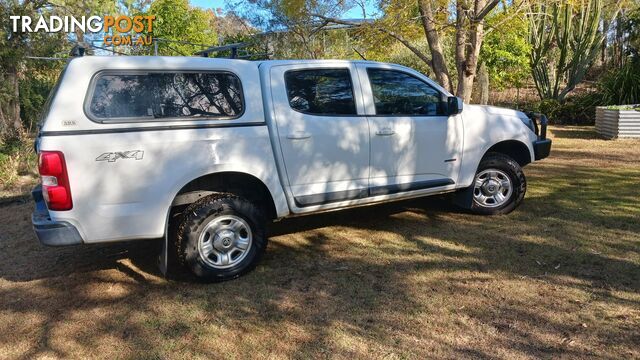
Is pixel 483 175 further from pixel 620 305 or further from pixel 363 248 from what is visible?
pixel 620 305

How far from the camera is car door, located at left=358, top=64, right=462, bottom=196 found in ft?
16.1

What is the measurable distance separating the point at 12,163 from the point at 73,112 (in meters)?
6.36

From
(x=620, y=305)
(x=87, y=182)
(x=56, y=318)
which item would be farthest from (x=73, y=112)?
(x=620, y=305)

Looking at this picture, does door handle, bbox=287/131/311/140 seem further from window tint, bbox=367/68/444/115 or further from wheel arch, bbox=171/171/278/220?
window tint, bbox=367/68/444/115

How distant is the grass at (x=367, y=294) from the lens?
323cm

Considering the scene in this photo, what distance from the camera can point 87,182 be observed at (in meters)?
3.65

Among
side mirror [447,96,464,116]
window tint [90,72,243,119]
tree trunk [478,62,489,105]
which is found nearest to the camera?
window tint [90,72,243,119]

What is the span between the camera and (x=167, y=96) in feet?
13.1

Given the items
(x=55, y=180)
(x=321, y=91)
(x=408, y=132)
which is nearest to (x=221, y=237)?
(x=55, y=180)

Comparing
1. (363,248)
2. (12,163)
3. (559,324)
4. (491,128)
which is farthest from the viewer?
(12,163)

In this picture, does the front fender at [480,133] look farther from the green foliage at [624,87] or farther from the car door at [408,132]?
the green foliage at [624,87]

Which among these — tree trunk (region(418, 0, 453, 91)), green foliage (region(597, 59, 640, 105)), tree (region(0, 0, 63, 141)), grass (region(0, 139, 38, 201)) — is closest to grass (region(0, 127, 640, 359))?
grass (region(0, 139, 38, 201))

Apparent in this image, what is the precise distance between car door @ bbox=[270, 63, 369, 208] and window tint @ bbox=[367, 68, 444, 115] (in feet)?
0.78

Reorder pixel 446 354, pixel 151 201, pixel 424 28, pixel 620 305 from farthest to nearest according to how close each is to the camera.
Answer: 1. pixel 424 28
2. pixel 151 201
3. pixel 620 305
4. pixel 446 354
